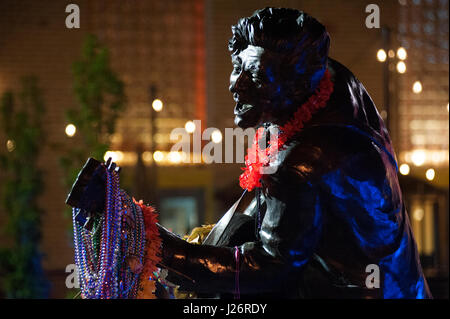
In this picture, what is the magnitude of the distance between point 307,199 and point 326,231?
5.5 inches

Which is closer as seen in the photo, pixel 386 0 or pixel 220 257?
pixel 220 257

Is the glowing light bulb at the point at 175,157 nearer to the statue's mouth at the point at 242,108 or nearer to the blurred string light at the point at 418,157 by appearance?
the blurred string light at the point at 418,157

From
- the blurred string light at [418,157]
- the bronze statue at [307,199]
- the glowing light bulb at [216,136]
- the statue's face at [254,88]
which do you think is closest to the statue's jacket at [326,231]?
the bronze statue at [307,199]

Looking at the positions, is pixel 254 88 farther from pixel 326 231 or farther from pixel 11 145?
pixel 11 145

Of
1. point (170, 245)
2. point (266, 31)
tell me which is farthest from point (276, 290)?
point (266, 31)

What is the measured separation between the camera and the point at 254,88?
177 centimetres

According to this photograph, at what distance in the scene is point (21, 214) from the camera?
8.80m

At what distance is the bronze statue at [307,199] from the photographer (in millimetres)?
1667

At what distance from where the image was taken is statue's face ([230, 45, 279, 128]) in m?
Answer: 1.76

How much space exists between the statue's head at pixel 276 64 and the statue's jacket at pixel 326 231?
0.10m

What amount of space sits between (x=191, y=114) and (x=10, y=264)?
13.3ft

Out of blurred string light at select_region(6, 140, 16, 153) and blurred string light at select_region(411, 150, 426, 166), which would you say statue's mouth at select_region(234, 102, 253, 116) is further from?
blurred string light at select_region(411, 150, 426, 166)

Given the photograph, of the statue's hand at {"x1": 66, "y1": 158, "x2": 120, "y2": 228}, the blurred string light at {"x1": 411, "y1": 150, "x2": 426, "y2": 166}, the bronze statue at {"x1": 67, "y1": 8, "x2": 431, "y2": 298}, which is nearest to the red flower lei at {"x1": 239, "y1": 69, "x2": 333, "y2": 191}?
the bronze statue at {"x1": 67, "y1": 8, "x2": 431, "y2": 298}
